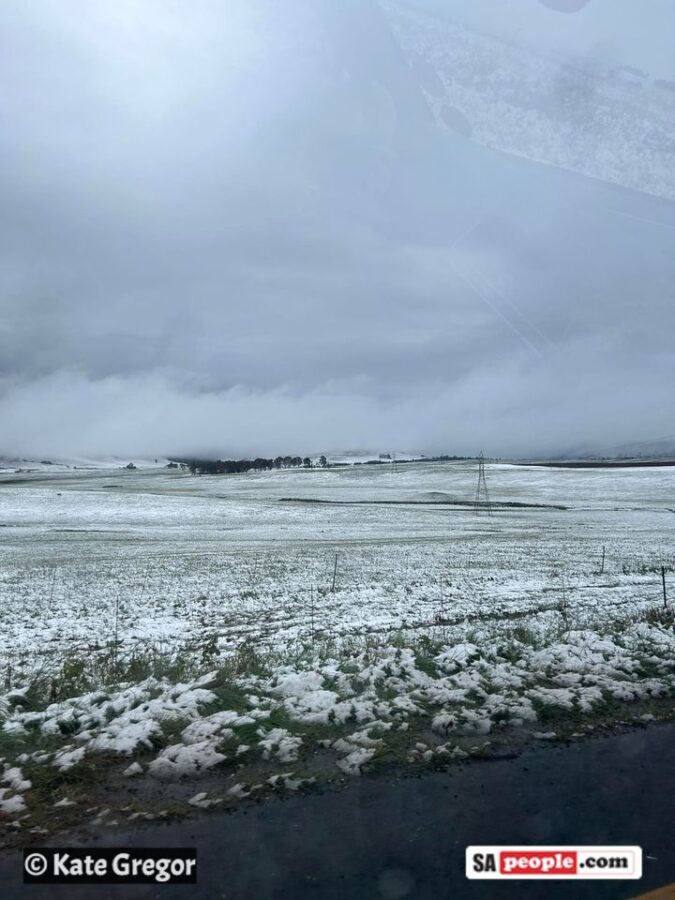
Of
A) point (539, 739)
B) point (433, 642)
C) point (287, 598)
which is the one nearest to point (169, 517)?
point (287, 598)

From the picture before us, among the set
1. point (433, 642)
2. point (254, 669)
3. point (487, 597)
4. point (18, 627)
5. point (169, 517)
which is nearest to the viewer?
point (254, 669)

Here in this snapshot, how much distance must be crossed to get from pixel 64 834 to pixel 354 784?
2833 millimetres

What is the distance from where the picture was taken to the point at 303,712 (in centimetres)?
830

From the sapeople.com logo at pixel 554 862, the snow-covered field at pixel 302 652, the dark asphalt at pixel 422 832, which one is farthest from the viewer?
the snow-covered field at pixel 302 652

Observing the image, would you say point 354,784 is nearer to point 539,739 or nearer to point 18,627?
point 539,739

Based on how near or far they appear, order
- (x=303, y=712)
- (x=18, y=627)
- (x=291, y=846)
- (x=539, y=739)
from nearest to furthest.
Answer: (x=291, y=846) < (x=539, y=739) < (x=303, y=712) < (x=18, y=627)

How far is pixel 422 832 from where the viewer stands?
18.4 ft

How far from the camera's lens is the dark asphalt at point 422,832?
4.90 meters

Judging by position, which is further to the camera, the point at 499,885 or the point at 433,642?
the point at 433,642
